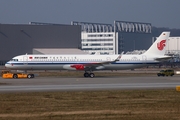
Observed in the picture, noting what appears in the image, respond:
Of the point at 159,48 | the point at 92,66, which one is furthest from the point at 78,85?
the point at 159,48

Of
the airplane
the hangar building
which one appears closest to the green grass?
the airplane

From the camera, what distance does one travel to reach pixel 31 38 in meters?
111

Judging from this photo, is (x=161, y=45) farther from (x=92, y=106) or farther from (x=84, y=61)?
(x=92, y=106)

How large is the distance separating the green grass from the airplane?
32.3m

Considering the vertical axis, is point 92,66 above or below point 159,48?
below

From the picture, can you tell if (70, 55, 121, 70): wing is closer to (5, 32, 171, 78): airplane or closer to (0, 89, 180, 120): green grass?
(5, 32, 171, 78): airplane

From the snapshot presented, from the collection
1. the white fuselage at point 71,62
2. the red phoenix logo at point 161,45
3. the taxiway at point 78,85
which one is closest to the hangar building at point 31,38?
the white fuselage at point 71,62

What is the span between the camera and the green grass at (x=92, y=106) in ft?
73.0

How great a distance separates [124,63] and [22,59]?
1560cm

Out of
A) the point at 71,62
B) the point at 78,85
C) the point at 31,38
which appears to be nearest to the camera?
the point at 78,85

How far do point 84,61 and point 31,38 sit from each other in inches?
1849

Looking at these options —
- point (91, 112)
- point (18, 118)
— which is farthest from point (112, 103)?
point (18, 118)

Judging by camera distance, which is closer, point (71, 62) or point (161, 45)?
point (71, 62)

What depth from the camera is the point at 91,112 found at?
23.6m
